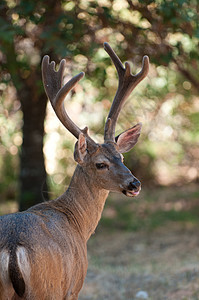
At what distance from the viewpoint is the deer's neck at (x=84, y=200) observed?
4.53 metres

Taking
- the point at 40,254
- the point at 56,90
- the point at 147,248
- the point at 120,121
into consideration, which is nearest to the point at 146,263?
the point at 147,248

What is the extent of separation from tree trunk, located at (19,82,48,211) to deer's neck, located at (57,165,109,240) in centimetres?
453

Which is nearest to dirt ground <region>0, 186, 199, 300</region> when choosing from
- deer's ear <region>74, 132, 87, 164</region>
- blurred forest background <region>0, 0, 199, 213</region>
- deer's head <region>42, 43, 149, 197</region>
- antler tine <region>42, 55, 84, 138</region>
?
blurred forest background <region>0, 0, 199, 213</region>

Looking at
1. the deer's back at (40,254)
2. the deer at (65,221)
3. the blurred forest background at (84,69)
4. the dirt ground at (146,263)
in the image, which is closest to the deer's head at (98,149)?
the deer at (65,221)

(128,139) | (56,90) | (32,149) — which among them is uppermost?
(56,90)

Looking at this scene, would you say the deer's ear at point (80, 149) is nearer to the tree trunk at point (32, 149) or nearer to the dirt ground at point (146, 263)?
the dirt ground at point (146, 263)

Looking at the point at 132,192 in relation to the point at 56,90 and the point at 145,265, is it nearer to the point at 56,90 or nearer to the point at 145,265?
the point at 56,90

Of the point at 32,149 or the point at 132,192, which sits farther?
the point at 32,149

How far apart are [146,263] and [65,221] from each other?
4.36 m

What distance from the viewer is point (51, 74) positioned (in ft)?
16.2

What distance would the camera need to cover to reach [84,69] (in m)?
8.01

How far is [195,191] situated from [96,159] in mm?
9472

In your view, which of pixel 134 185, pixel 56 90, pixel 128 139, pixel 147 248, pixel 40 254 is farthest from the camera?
pixel 147 248

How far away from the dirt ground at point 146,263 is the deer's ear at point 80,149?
7.65ft
